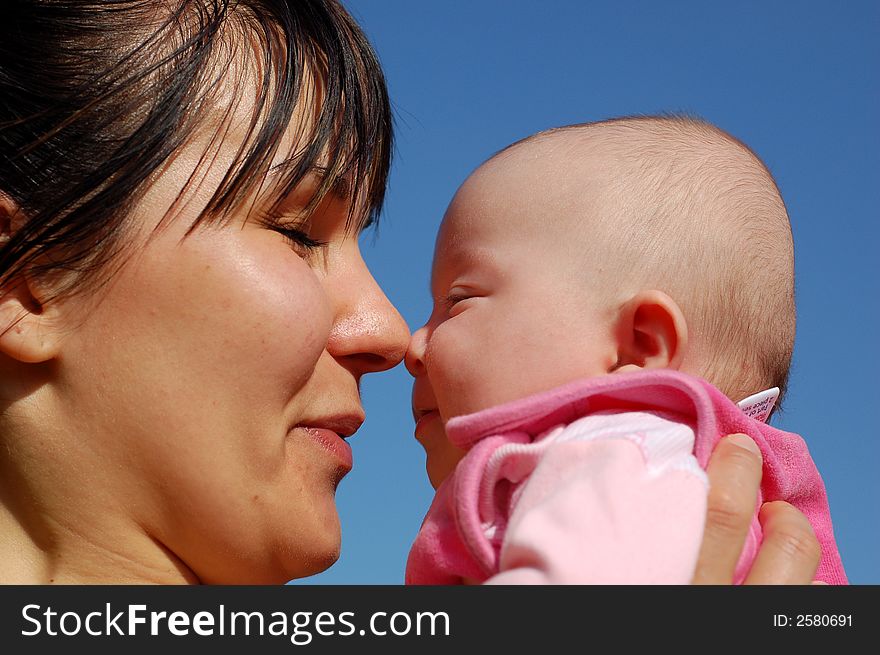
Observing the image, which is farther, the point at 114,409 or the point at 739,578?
the point at 114,409

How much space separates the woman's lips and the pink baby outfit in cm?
37

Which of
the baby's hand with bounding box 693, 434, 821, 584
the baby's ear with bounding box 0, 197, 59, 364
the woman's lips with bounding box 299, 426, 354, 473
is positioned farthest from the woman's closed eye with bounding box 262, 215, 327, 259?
the baby's hand with bounding box 693, 434, 821, 584

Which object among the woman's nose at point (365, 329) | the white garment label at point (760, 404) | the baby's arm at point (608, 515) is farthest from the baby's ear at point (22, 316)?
the white garment label at point (760, 404)

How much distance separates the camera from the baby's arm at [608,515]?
1595mm

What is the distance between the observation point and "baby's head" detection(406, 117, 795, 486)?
2242mm

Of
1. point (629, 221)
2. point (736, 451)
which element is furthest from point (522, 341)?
point (736, 451)

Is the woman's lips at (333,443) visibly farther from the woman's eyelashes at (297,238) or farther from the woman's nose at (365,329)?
the woman's eyelashes at (297,238)

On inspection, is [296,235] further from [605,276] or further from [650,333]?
[650,333]

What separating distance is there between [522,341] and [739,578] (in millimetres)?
712

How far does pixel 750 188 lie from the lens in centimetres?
252

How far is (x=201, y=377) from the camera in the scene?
2184 mm

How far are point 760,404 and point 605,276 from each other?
1.67 feet

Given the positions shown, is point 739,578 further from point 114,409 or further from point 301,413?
point 114,409

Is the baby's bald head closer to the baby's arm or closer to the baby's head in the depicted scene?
the baby's head
